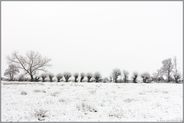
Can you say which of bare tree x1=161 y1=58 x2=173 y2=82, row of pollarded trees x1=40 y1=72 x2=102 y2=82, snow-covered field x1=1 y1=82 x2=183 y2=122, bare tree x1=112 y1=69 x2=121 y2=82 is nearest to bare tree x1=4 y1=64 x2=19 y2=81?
row of pollarded trees x1=40 y1=72 x2=102 y2=82

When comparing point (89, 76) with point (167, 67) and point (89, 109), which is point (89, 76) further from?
point (89, 109)

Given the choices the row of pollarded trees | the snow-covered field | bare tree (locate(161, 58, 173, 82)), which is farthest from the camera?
bare tree (locate(161, 58, 173, 82))

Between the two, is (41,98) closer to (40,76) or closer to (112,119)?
(112,119)

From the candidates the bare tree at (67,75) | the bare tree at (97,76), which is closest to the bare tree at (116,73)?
the bare tree at (97,76)

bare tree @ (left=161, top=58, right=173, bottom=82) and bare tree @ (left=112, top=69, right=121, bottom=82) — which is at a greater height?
bare tree @ (left=161, top=58, right=173, bottom=82)

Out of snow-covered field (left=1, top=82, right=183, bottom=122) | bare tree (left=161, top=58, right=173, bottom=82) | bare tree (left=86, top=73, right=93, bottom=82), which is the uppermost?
bare tree (left=161, top=58, right=173, bottom=82)

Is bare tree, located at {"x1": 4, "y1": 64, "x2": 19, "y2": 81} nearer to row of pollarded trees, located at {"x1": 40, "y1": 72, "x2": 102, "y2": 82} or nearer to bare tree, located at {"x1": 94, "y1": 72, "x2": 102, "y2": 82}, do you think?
row of pollarded trees, located at {"x1": 40, "y1": 72, "x2": 102, "y2": 82}

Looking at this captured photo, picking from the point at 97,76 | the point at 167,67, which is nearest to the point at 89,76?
the point at 97,76

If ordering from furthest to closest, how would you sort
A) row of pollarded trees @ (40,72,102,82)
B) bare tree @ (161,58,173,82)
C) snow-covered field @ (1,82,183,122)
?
bare tree @ (161,58,173,82) < row of pollarded trees @ (40,72,102,82) < snow-covered field @ (1,82,183,122)

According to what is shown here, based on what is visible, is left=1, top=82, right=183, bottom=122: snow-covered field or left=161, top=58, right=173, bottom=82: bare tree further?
left=161, top=58, right=173, bottom=82: bare tree

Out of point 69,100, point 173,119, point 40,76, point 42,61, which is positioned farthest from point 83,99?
point 42,61

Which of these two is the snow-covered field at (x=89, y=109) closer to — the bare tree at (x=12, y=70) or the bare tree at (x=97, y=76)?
the bare tree at (x=97, y=76)

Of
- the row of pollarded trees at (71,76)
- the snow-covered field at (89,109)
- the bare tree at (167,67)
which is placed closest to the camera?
the snow-covered field at (89,109)

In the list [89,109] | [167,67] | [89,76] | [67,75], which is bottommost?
[89,109]
